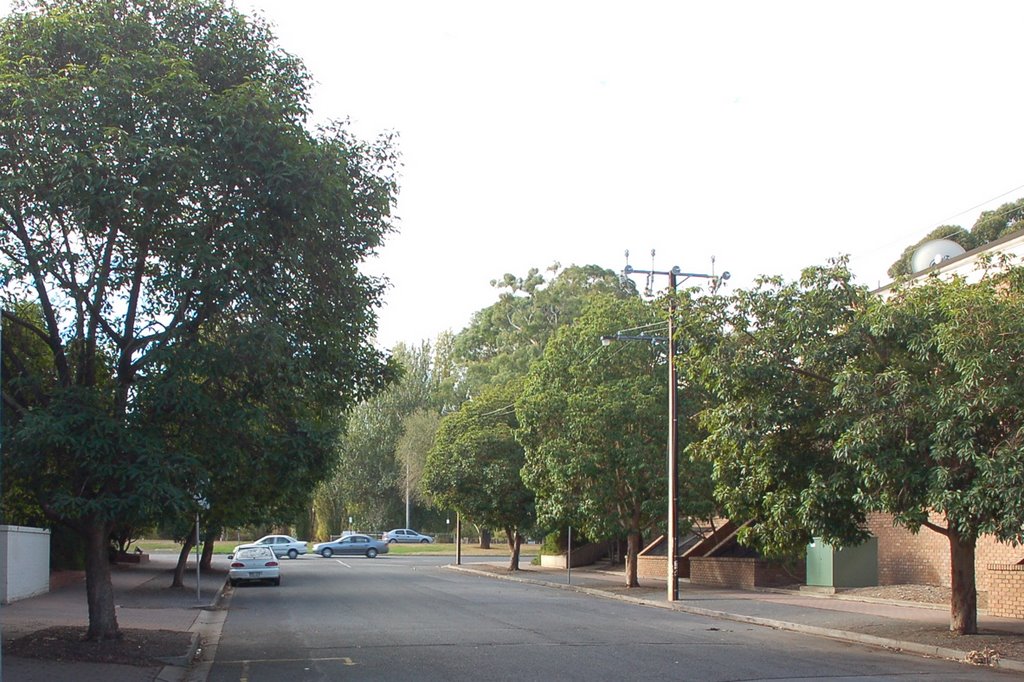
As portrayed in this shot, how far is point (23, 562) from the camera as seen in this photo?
947 inches

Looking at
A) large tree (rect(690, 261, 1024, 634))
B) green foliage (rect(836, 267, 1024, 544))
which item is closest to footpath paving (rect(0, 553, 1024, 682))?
large tree (rect(690, 261, 1024, 634))

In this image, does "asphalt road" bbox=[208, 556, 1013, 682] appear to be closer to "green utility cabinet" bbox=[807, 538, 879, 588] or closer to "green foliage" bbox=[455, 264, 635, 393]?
"green utility cabinet" bbox=[807, 538, 879, 588]

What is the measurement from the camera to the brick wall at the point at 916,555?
25859 mm

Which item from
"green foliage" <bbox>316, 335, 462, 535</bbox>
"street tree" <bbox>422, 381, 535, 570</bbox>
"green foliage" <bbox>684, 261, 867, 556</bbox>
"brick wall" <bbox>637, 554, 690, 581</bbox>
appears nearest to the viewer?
"green foliage" <bbox>684, 261, 867, 556</bbox>

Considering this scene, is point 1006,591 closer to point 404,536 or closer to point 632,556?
point 632,556

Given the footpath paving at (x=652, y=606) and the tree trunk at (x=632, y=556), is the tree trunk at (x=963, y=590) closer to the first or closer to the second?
the footpath paving at (x=652, y=606)

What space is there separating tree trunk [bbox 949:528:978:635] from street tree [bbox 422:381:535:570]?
25999mm

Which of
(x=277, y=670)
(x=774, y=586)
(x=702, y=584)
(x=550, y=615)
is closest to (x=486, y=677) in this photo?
(x=277, y=670)

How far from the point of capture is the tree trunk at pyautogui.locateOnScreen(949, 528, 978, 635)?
17.9 metres

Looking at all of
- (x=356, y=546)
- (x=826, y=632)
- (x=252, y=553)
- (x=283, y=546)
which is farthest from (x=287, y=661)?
(x=356, y=546)

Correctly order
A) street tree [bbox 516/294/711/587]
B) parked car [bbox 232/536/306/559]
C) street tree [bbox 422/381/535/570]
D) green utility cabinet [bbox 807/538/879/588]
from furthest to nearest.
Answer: parked car [bbox 232/536/306/559], street tree [bbox 422/381/535/570], street tree [bbox 516/294/711/587], green utility cabinet [bbox 807/538/879/588]

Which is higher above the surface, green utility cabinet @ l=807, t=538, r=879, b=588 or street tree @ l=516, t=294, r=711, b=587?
street tree @ l=516, t=294, r=711, b=587

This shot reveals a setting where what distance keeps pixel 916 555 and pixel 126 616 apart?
20364mm

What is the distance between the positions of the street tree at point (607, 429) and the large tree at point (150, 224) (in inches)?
659
